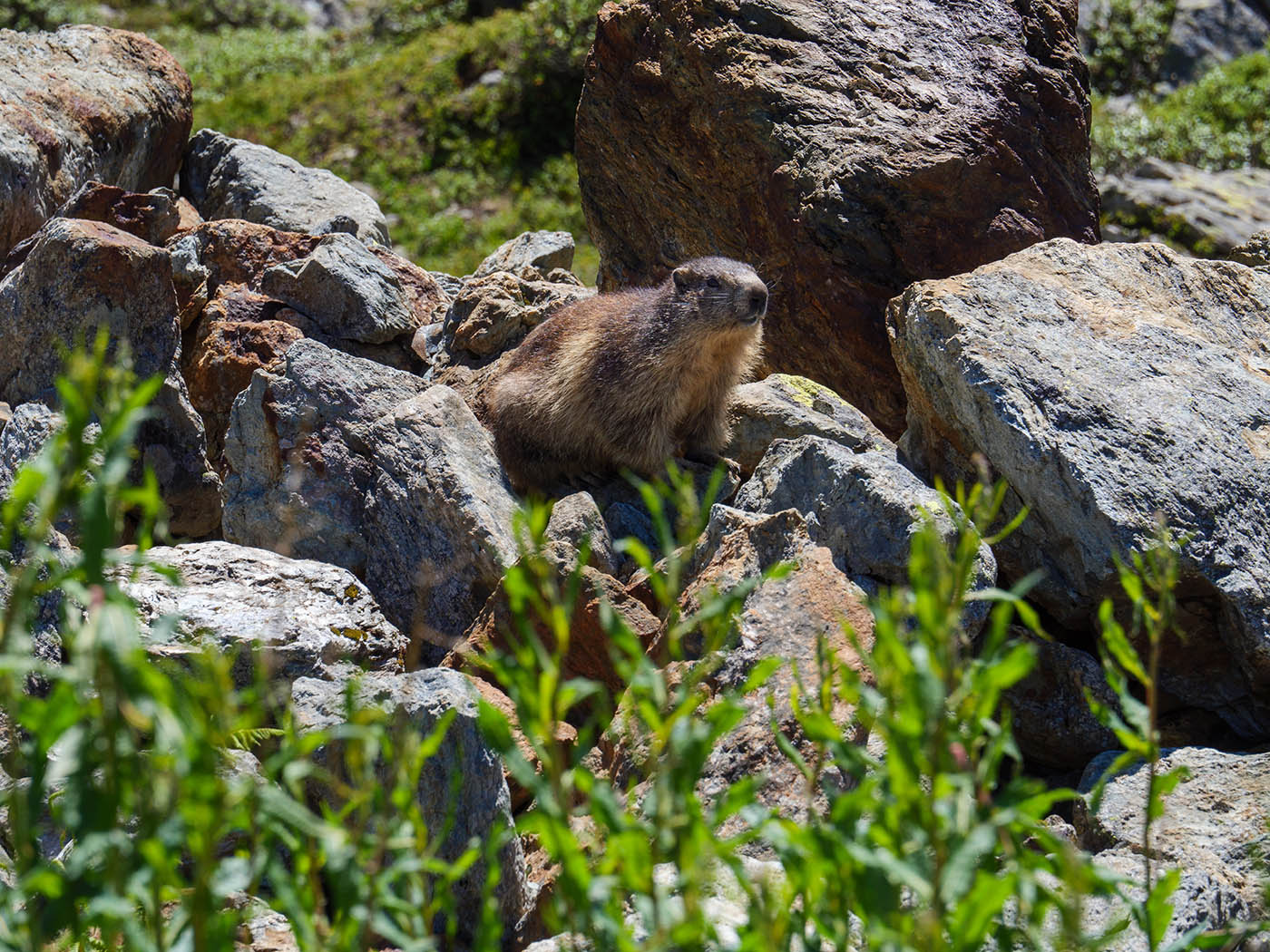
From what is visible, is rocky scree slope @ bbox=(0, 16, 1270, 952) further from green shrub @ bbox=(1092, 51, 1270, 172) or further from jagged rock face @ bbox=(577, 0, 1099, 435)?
green shrub @ bbox=(1092, 51, 1270, 172)

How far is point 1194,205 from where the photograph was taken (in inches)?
520

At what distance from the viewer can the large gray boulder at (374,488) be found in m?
5.35

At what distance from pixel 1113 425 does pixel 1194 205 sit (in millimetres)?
9390

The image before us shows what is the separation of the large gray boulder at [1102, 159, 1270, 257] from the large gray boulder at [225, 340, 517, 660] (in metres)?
9.12

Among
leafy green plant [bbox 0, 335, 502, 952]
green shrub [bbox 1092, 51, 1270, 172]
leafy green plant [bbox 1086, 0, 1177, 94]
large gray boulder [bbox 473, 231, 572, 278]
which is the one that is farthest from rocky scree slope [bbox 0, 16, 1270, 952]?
leafy green plant [bbox 1086, 0, 1177, 94]

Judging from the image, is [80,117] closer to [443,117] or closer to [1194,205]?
[443,117]

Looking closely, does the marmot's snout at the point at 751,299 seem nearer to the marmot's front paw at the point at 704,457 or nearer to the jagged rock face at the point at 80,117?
the marmot's front paw at the point at 704,457

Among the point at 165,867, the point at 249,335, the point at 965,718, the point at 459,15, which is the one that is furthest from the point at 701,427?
the point at 459,15

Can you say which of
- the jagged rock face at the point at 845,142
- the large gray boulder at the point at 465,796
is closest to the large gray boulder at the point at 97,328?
the large gray boulder at the point at 465,796

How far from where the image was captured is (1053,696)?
15.5 feet

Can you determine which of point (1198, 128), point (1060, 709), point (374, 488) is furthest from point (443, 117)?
point (1060, 709)

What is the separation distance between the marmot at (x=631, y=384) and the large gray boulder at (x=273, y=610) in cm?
196

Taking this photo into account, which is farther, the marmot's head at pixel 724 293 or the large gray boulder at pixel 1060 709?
the marmot's head at pixel 724 293

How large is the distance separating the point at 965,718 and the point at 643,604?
253cm
